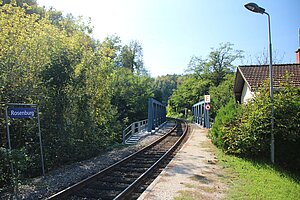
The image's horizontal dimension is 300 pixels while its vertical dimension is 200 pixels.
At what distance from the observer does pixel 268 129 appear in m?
9.66

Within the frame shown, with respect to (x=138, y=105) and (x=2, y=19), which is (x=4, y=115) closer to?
(x=2, y=19)

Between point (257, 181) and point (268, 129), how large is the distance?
3.03 m

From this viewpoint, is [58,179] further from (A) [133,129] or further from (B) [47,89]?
(A) [133,129]

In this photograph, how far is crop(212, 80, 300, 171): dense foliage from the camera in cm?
950

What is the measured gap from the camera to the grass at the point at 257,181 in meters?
6.11

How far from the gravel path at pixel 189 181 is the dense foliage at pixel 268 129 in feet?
4.79

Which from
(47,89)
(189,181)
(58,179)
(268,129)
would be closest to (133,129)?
Answer: (47,89)

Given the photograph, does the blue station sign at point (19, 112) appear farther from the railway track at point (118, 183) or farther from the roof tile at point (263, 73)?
the roof tile at point (263, 73)

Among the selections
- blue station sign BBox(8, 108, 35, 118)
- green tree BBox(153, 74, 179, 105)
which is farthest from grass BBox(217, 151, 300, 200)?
green tree BBox(153, 74, 179, 105)

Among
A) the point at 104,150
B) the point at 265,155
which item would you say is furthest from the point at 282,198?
the point at 104,150

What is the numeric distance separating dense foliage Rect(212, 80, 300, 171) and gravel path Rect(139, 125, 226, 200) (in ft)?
4.79

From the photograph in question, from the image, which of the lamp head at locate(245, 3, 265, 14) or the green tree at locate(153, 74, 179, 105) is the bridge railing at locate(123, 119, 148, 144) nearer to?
the lamp head at locate(245, 3, 265, 14)

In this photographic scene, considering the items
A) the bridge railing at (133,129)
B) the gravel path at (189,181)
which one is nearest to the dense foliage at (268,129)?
the gravel path at (189,181)

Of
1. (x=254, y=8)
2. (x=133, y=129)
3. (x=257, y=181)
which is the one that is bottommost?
(x=133, y=129)
